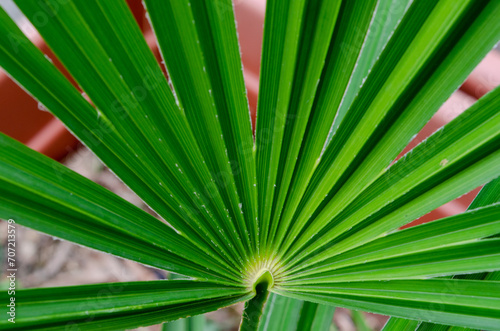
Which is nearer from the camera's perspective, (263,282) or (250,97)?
(263,282)

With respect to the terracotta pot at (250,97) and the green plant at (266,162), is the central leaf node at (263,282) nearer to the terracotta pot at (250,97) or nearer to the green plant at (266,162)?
the green plant at (266,162)

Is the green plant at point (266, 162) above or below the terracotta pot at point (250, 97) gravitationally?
below

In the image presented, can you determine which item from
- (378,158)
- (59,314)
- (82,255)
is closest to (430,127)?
(378,158)

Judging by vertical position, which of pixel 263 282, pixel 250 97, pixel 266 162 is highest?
pixel 250 97

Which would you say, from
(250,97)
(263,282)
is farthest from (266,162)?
(250,97)

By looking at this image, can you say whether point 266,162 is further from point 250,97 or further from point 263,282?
point 250,97

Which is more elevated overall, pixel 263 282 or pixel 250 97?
pixel 250 97

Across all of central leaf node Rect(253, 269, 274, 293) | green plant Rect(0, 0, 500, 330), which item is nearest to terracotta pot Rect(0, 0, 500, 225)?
green plant Rect(0, 0, 500, 330)

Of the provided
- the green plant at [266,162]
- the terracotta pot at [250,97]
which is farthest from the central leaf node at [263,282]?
the terracotta pot at [250,97]
